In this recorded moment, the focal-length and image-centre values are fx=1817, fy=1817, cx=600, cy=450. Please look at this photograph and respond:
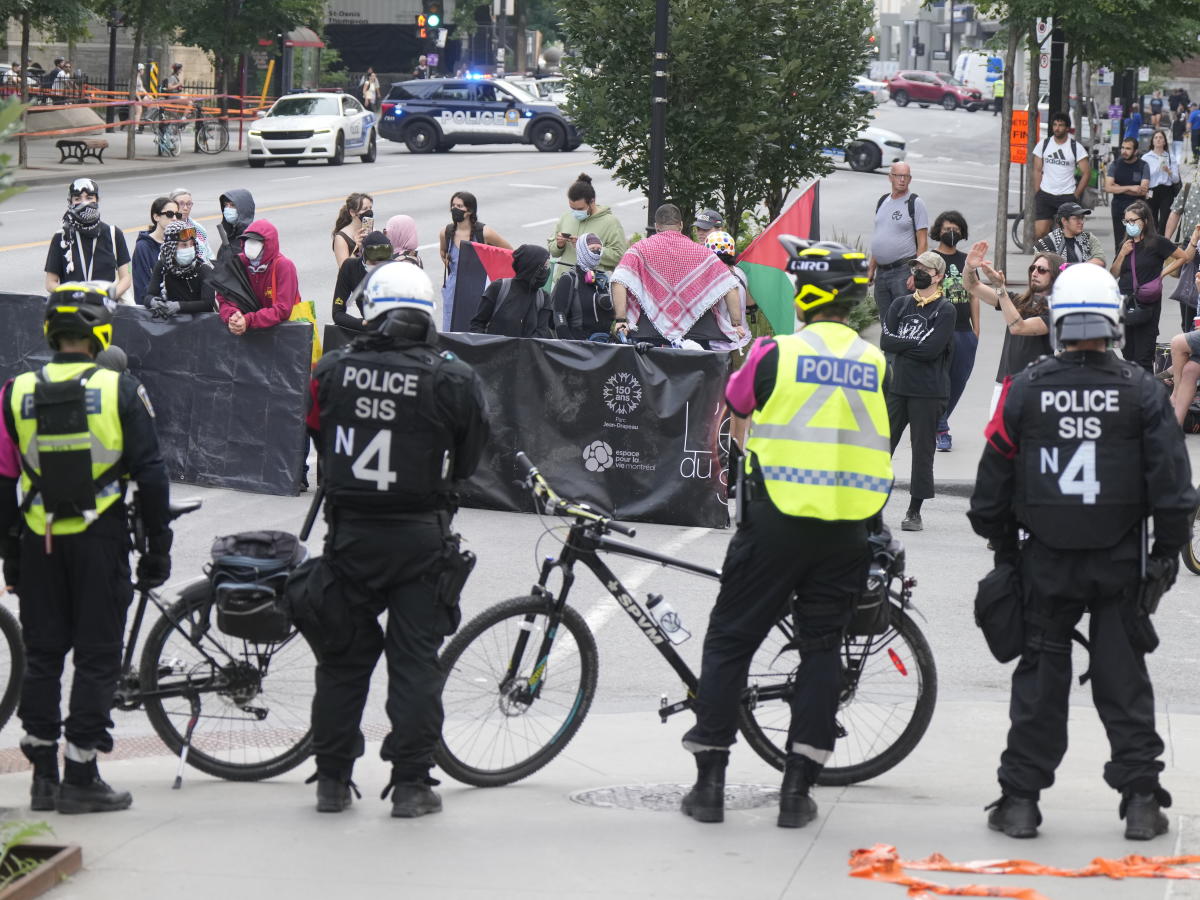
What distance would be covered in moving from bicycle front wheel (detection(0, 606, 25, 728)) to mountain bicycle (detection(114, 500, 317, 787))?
0.39 m

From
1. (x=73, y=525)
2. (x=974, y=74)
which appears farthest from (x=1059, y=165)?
(x=974, y=74)

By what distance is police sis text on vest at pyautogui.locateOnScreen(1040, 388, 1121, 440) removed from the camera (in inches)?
224

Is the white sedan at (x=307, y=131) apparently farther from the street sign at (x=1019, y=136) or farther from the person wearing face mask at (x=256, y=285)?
the person wearing face mask at (x=256, y=285)

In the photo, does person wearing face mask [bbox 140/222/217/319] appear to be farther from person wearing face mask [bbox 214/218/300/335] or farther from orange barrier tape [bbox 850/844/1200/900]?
orange barrier tape [bbox 850/844/1200/900]

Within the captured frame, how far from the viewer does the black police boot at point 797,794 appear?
233 inches

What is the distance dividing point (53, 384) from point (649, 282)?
676 centimetres

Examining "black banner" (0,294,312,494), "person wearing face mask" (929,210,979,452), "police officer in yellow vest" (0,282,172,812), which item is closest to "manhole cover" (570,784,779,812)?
"police officer in yellow vest" (0,282,172,812)

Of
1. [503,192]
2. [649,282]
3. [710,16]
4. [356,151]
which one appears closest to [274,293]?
[649,282]

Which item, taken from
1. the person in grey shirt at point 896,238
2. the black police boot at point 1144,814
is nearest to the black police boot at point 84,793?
the black police boot at point 1144,814

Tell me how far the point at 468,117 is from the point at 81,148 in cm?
1106

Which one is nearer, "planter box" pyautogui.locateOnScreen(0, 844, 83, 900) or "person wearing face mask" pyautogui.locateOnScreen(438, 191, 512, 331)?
"planter box" pyautogui.locateOnScreen(0, 844, 83, 900)

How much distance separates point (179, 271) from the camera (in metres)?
12.4

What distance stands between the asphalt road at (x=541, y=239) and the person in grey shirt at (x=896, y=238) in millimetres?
1202

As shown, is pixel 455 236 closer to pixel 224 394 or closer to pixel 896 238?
pixel 224 394
